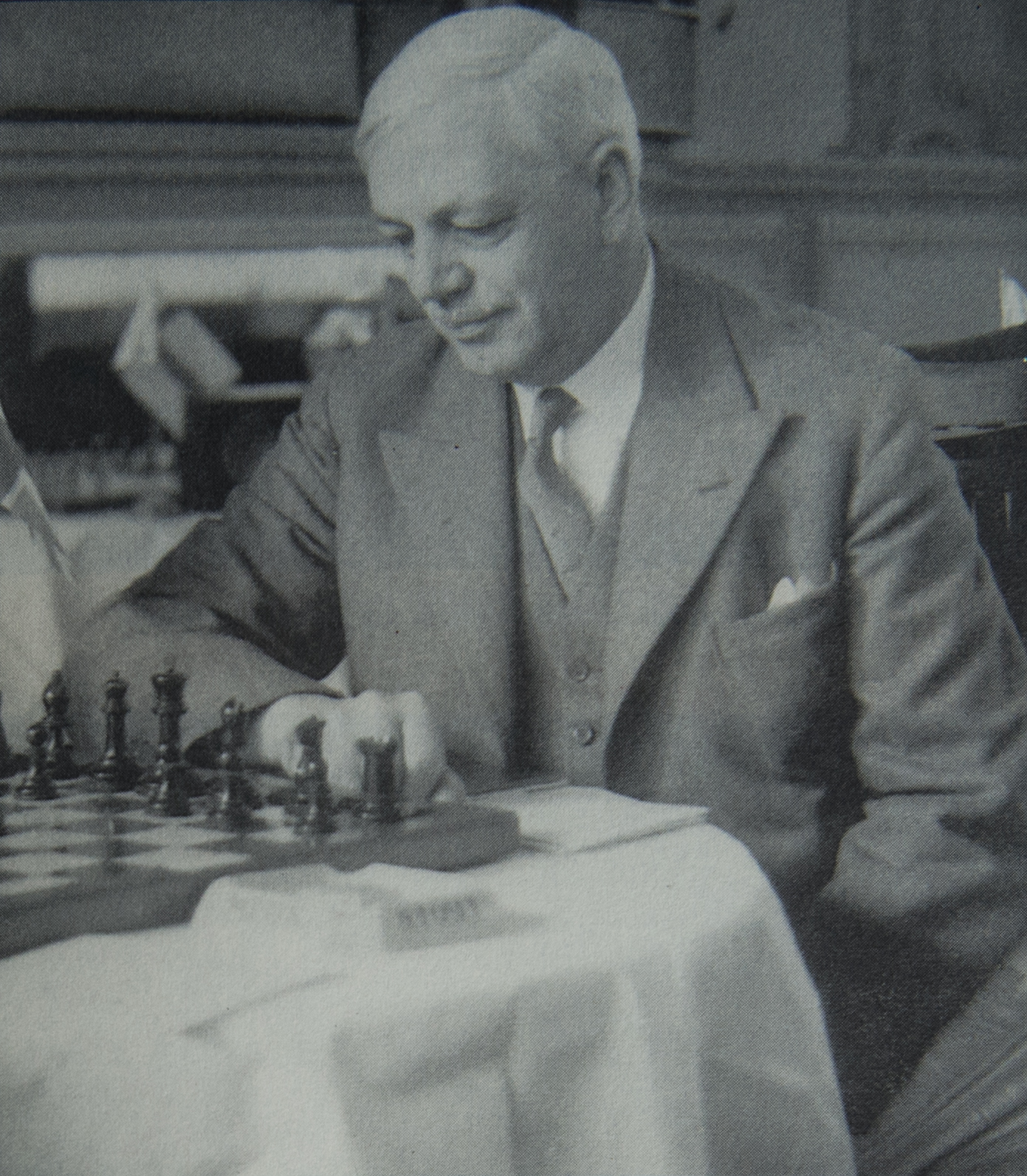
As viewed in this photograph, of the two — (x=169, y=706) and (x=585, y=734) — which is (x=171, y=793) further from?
(x=585, y=734)

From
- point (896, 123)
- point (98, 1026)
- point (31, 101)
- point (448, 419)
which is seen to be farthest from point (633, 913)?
point (896, 123)

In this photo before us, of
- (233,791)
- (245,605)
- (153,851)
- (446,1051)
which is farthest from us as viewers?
(245,605)

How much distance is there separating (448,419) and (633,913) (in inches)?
34.2

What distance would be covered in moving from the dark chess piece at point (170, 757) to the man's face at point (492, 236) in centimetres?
50

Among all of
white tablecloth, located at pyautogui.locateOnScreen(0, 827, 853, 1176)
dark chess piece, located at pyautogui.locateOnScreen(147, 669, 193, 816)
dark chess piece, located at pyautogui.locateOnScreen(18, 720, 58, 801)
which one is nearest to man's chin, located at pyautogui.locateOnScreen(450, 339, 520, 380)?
dark chess piece, located at pyautogui.locateOnScreen(147, 669, 193, 816)

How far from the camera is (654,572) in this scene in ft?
4.65

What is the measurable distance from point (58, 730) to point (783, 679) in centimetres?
69

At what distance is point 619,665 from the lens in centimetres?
141

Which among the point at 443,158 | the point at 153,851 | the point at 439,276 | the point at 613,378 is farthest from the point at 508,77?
the point at 153,851

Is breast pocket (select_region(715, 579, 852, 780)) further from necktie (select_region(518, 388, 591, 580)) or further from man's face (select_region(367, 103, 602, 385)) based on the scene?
man's face (select_region(367, 103, 602, 385))

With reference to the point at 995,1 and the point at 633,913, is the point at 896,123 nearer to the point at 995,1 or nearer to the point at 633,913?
the point at 995,1

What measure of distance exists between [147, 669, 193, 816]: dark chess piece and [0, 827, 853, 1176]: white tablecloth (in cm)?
25

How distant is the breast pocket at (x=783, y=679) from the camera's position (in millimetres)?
1436

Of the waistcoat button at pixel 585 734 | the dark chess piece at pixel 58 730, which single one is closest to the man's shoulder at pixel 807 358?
the waistcoat button at pixel 585 734
